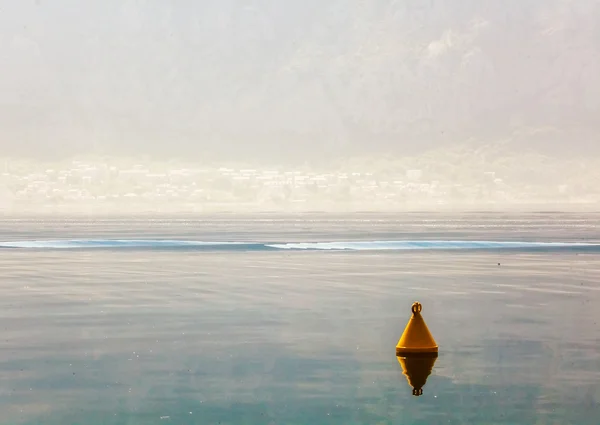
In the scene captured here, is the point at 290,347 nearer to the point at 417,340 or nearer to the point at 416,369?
the point at 417,340

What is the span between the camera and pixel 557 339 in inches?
940

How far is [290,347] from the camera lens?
22531 mm

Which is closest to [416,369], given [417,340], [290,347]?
[417,340]

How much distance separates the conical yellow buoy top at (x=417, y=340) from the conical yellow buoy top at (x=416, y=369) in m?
0.18

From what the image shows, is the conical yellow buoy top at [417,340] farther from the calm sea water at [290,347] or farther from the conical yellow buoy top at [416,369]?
the calm sea water at [290,347]

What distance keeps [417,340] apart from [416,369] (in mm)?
1827

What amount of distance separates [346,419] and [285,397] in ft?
6.31

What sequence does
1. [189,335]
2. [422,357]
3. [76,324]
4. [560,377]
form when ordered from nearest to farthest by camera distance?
[560,377]
[422,357]
[189,335]
[76,324]

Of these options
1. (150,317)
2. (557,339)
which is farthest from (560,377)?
(150,317)

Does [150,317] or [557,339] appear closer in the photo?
[557,339]

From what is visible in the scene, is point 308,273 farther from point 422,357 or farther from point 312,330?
point 422,357

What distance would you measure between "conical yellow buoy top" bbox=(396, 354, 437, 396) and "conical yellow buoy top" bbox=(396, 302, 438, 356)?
0.18 meters

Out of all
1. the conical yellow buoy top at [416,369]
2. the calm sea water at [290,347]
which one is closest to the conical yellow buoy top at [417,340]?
the conical yellow buoy top at [416,369]

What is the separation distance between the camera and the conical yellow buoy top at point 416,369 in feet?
59.1
